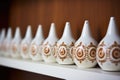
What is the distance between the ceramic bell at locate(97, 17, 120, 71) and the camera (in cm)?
66

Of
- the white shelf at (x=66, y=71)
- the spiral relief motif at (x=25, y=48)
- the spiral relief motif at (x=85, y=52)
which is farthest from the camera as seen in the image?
the spiral relief motif at (x=25, y=48)

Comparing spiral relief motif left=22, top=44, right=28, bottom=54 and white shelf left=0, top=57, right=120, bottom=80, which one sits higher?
spiral relief motif left=22, top=44, right=28, bottom=54

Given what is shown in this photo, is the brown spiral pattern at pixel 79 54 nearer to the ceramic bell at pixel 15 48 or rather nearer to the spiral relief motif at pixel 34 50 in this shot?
the spiral relief motif at pixel 34 50

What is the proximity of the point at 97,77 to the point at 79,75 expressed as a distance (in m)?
0.07

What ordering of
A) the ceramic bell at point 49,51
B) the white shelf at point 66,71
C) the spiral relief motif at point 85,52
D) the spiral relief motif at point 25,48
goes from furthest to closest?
1. the spiral relief motif at point 25,48
2. the ceramic bell at point 49,51
3. the spiral relief motif at point 85,52
4. the white shelf at point 66,71

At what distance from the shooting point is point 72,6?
3.20 ft

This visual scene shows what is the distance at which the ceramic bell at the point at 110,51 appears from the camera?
0.66 m

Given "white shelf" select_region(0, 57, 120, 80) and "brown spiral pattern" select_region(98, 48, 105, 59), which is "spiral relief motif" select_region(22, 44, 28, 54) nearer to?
"white shelf" select_region(0, 57, 120, 80)

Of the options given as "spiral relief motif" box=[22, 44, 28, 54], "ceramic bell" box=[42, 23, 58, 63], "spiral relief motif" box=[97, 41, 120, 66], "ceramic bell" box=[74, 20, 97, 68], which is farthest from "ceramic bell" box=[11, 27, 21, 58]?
"spiral relief motif" box=[97, 41, 120, 66]

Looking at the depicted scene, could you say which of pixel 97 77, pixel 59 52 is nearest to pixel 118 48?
pixel 97 77

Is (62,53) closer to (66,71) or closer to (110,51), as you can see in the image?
(66,71)

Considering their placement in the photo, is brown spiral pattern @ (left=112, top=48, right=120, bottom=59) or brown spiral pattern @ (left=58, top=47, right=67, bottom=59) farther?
brown spiral pattern @ (left=58, top=47, right=67, bottom=59)

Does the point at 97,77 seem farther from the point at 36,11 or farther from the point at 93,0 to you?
the point at 36,11

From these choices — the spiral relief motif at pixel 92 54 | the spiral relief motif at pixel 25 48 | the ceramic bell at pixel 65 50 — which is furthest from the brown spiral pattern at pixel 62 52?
the spiral relief motif at pixel 25 48
